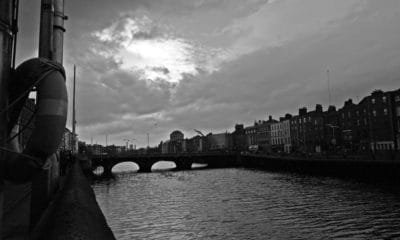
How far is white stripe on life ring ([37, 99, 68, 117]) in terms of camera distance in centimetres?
669

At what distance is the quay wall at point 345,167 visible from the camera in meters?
47.2

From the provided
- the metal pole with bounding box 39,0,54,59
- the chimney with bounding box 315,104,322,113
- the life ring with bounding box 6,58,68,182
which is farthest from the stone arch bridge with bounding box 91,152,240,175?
the life ring with bounding box 6,58,68,182

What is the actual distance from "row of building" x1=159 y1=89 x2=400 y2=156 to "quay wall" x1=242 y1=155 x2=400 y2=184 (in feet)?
25.3

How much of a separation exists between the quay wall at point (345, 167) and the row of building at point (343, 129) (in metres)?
7.72

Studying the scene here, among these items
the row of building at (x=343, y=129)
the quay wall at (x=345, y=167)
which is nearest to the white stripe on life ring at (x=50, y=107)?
the quay wall at (x=345, y=167)

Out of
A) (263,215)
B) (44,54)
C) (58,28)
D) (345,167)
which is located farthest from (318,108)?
(44,54)

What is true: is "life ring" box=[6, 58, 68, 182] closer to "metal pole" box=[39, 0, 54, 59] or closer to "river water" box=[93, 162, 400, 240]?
"metal pole" box=[39, 0, 54, 59]

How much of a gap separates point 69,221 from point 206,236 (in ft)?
47.8

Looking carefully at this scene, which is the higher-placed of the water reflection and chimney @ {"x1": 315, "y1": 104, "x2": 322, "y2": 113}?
chimney @ {"x1": 315, "y1": 104, "x2": 322, "y2": 113}

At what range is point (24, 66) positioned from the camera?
700 centimetres

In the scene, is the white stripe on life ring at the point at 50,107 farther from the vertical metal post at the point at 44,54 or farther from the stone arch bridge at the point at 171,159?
the stone arch bridge at the point at 171,159

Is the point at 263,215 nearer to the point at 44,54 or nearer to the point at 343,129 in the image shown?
the point at 44,54

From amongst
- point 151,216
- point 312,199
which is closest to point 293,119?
point 312,199

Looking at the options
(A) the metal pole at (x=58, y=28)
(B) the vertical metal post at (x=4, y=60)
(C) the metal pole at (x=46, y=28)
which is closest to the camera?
(B) the vertical metal post at (x=4, y=60)
